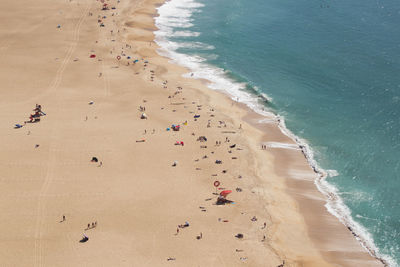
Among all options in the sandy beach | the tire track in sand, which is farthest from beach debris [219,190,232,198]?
the tire track in sand

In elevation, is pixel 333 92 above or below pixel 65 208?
above

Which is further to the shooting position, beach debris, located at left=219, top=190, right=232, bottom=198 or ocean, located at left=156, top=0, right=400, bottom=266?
ocean, located at left=156, top=0, right=400, bottom=266

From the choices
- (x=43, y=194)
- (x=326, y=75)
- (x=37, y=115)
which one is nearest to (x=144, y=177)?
(x=43, y=194)

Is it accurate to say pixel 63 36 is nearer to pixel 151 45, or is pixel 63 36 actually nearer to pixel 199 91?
pixel 151 45

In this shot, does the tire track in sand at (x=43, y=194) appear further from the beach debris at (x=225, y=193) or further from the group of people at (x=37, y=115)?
the beach debris at (x=225, y=193)

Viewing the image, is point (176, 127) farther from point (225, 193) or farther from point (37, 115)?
point (37, 115)

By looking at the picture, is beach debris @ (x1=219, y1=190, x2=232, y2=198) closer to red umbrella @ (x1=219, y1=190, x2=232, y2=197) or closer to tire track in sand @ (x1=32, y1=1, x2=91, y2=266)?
red umbrella @ (x1=219, y1=190, x2=232, y2=197)

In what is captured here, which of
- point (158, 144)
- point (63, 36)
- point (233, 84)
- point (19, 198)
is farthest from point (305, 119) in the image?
point (63, 36)
